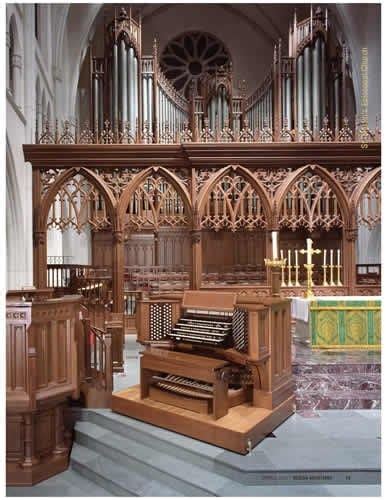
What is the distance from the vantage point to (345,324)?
17.5 ft

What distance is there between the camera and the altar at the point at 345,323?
5.30 m

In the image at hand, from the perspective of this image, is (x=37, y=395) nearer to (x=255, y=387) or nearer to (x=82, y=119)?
(x=255, y=387)

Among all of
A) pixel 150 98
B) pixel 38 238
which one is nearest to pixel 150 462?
pixel 38 238

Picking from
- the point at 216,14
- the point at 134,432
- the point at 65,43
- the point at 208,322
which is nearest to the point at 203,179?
the point at 208,322

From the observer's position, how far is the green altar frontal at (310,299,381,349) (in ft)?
17.4

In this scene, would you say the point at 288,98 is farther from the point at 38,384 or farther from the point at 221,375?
the point at 38,384

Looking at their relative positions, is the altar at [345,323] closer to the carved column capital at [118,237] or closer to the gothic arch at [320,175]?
the gothic arch at [320,175]

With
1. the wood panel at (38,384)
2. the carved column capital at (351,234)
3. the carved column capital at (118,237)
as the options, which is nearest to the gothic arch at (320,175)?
the carved column capital at (351,234)

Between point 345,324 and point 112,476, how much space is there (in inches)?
134

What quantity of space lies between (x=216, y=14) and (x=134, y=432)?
45.8ft

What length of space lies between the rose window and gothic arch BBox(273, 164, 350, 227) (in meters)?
8.41

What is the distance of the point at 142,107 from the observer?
9930mm

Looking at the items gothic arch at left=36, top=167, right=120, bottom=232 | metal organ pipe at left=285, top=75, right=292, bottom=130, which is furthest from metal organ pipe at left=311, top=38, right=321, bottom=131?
gothic arch at left=36, top=167, right=120, bottom=232

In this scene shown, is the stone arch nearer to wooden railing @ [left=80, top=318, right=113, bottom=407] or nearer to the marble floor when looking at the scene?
the marble floor
